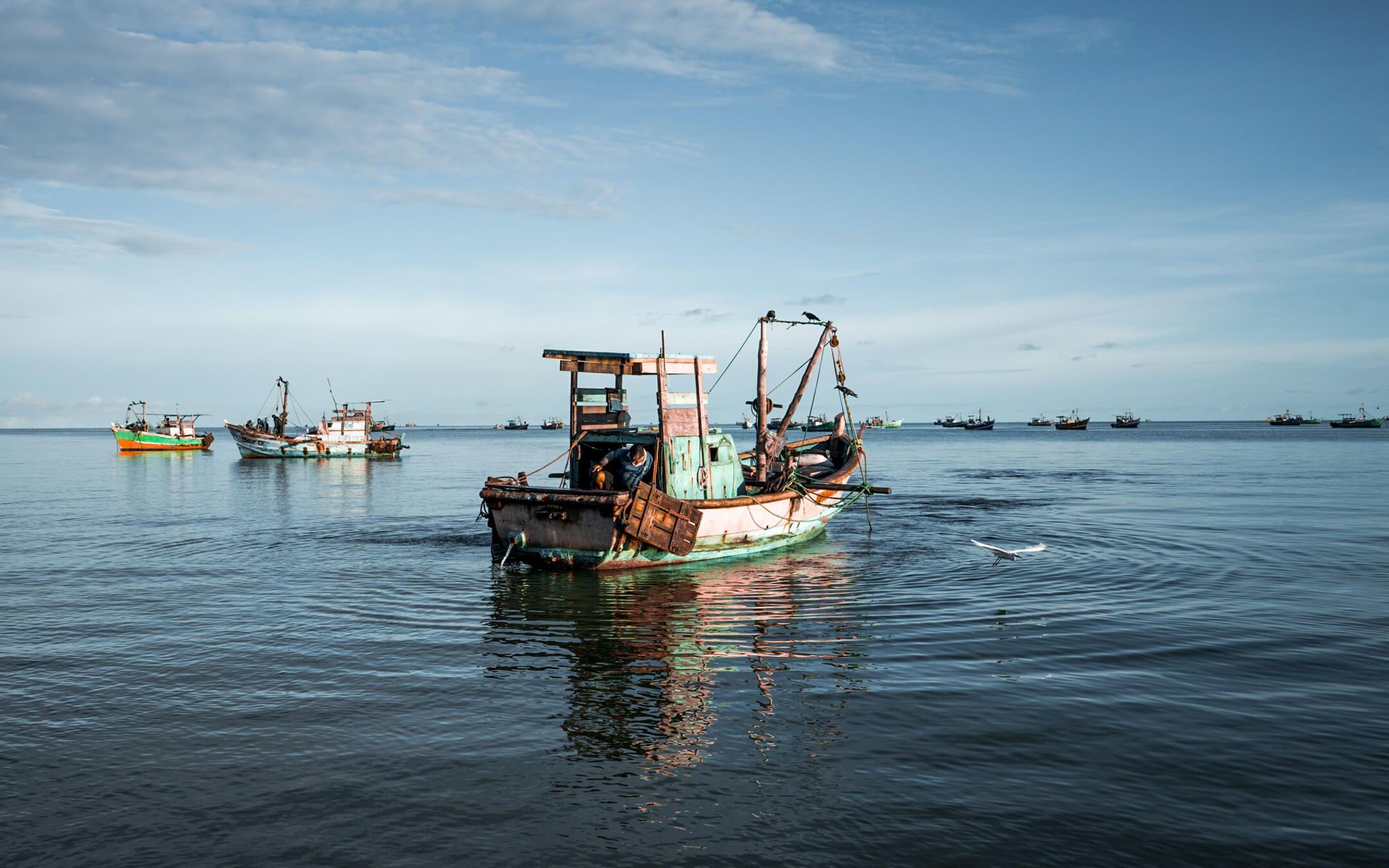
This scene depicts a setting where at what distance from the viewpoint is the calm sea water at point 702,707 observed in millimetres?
7008

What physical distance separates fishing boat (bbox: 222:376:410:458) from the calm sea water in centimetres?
5331

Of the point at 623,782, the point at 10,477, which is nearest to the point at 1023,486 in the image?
the point at 623,782

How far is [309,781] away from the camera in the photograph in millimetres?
7945

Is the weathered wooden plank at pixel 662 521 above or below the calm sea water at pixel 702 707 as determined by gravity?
above

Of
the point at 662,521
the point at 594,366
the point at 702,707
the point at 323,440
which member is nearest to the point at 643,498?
the point at 662,521

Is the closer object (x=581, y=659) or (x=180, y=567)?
(x=581, y=659)

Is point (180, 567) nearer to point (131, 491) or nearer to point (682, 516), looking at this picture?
point (682, 516)

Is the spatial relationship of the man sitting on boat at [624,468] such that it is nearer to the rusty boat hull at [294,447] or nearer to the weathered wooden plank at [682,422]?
the weathered wooden plank at [682,422]

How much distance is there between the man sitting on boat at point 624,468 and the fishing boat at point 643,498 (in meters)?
0.14

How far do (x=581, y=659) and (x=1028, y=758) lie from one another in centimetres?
645

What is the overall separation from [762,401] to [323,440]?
61954 mm

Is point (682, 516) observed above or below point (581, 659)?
above

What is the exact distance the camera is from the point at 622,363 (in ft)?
65.4

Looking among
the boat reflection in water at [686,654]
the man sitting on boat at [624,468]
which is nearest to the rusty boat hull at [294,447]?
→ the boat reflection in water at [686,654]
